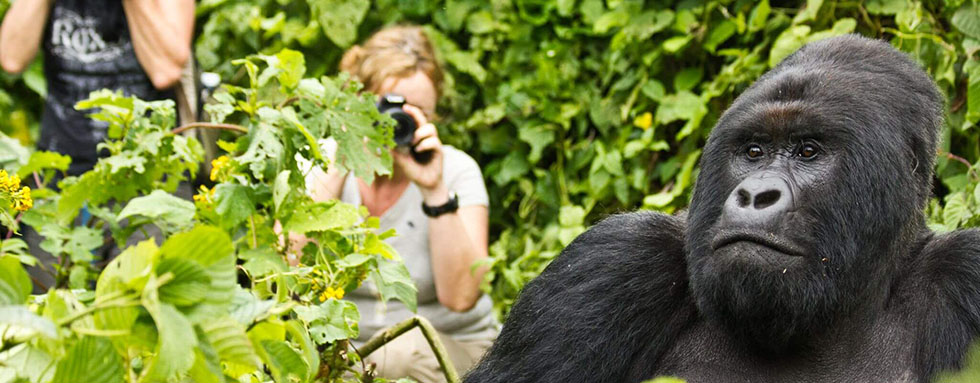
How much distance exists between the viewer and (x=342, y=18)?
576 centimetres

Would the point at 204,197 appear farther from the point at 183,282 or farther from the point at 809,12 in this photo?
the point at 809,12

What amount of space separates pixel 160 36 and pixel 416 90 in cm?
85

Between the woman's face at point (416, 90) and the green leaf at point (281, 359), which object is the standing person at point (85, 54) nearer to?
the woman's face at point (416, 90)

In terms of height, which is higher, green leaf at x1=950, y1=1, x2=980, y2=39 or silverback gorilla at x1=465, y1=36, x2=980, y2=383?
silverback gorilla at x1=465, y1=36, x2=980, y2=383

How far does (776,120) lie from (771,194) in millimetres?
192

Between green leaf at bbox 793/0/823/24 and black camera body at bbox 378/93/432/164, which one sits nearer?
black camera body at bbox 378/93/432/164

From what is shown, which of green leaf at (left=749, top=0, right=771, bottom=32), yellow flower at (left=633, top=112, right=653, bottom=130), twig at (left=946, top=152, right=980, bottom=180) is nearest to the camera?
twig at (left=946, top=152, right=980, bottom=180)

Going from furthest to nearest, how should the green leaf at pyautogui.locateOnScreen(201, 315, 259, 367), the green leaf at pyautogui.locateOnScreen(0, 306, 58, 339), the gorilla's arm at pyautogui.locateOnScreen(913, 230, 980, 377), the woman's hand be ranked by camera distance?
the woman's hand
the gorilla's arm at pyautogui.locateOnScreen(913, 230, 980, 377)
the green leaf at pyautogui.locateOnScreen(201, 315, 259, 367)
the green leaf at pyautogui.locateOnScreen(0, 306, 58, 339)

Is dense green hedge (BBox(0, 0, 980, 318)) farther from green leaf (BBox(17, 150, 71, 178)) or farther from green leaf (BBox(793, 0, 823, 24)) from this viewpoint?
green leaf (BBox(17, 150, 71, 178))

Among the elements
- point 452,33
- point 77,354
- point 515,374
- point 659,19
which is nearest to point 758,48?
point 659,19

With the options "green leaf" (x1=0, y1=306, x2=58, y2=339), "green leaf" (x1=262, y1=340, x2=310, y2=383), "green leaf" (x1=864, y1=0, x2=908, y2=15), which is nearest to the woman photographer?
"green leaf" (x1=864, y1=0, x2=908, y2=15)

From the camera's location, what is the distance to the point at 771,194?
2.22 m

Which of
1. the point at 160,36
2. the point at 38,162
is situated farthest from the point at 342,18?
the point at 38,162

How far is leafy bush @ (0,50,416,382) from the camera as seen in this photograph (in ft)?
4.69
